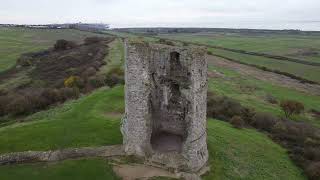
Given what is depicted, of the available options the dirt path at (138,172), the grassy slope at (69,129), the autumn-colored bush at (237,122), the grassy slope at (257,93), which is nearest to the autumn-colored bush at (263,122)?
the autumn-colored bush at (237,122)

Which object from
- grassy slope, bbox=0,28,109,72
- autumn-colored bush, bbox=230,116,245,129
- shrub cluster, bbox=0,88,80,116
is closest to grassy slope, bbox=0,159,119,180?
shrub cluster, bbox=0,88,80,116

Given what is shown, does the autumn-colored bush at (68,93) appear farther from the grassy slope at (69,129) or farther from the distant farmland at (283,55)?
the distant farmland at (283,55)

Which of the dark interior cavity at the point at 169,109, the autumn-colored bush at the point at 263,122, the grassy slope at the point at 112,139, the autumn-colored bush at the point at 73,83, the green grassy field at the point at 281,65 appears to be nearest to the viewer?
the dark interior cavity at the point at 169,109

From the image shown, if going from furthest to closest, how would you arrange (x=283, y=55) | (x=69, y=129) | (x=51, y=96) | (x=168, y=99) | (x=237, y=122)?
(x=283, y=55), (x=51, y=96), (x=237, y=122), (x=69, y=129), (x=168, y=99)

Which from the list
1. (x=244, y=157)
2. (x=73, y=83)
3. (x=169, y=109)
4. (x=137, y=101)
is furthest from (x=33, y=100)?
(x=244, y=157)

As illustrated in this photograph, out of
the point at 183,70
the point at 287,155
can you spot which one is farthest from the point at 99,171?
the point at 287,155

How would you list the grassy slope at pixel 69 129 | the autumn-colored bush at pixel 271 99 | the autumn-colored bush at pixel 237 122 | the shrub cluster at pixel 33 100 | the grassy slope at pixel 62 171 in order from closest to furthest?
the grassy slope at pixel 62 171, the grassy slope at pixel 69 129, the autumn-colored bush at pixel 237 122, the shrub cluster at pixel 33 100, the autumn-colored bush at pixel 271 99

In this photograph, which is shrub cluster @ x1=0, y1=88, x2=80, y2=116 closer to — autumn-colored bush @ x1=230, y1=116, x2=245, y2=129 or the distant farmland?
autumn-colored bush @ x1=230, y1=116, x2=245, y2=129

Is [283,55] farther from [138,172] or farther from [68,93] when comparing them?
[138,172]
